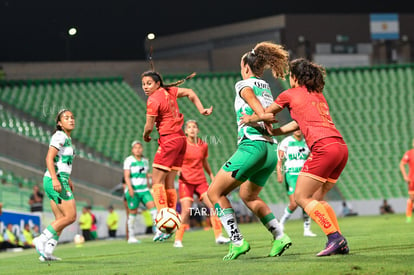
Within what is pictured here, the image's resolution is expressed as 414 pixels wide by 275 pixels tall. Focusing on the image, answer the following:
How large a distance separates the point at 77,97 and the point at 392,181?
15.6 m

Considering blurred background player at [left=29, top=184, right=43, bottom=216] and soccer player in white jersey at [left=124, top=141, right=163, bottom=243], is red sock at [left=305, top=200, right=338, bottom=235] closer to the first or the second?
soccer player in white jersey at [left=124, top=141, right=163, bottom=243]

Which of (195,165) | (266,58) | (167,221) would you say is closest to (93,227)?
(195,165)

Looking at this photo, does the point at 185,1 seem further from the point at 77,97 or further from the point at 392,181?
the point at 392,181

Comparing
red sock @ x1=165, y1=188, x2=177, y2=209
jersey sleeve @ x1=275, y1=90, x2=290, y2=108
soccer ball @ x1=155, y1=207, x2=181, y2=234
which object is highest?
jersey sleeve @ x1=275, y1=90, x2=290, y2=108

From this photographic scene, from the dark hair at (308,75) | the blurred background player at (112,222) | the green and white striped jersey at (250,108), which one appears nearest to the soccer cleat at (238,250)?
the green and white striped jersey at (250,108)

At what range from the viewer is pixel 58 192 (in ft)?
38.1

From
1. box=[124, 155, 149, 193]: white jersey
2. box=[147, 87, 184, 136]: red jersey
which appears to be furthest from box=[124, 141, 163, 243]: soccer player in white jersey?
box=[147, 87, 184, 136]: red jersey

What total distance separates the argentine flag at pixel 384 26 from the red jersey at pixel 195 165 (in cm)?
3785

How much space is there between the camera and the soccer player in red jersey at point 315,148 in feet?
29.5

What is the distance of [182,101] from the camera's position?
1626 inches

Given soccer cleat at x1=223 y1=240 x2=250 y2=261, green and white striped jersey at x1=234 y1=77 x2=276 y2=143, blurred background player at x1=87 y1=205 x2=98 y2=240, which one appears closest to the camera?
Result: green and white striped jersey at x1=234 y1=77 x2=276 y2=143

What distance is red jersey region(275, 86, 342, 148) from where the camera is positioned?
357 inches

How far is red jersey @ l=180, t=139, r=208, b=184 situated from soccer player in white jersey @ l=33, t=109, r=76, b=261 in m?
3.90

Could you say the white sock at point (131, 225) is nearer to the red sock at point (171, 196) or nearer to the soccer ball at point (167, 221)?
the red sock at point (171, 196)
